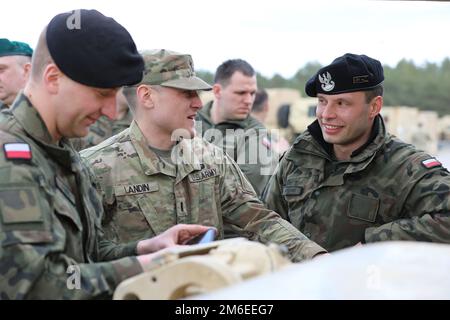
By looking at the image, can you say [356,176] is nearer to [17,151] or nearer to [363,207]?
[363,207]

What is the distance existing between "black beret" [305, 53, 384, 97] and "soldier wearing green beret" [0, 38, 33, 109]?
2144 mm

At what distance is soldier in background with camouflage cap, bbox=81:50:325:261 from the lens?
3.63 m

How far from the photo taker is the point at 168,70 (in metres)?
3.91

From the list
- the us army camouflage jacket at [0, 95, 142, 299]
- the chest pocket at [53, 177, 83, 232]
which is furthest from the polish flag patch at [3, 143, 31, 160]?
the chest pocket at [53, 177, 83, 232]

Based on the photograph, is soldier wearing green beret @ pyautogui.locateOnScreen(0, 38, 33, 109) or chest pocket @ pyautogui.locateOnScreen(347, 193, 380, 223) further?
soldier wearing green beret @ pyautogui.locateOnScreen(0, 38, 33, 109)

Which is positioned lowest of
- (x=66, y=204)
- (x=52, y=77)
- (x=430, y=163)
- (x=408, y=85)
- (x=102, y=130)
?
(x=408, y=85)

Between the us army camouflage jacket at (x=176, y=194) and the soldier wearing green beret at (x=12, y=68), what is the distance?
4.82 feet

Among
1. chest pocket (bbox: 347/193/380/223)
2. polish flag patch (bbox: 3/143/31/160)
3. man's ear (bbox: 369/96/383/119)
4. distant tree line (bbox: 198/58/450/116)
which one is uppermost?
polish flag patch (bbox: 3/143/31/160)

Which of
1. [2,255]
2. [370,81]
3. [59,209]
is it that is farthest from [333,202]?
[2,255]

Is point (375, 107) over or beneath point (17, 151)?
beneath

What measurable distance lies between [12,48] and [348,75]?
2545 millimetres

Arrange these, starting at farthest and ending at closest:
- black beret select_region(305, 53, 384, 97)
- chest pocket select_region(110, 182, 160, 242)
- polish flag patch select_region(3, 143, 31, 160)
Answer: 1. black beret select_region(305, 53, 384, 97)
2. chest pocket select_region(110, 182, 160, 242)
3. polish flag patch select_region(3, 143, 31, 160)

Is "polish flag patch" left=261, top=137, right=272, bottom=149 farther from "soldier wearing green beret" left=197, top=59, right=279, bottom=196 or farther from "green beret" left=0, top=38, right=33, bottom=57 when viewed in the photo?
"green beret" left=0, top=38, right=33, bottom=57

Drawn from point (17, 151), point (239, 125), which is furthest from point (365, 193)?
point (239, 125)
